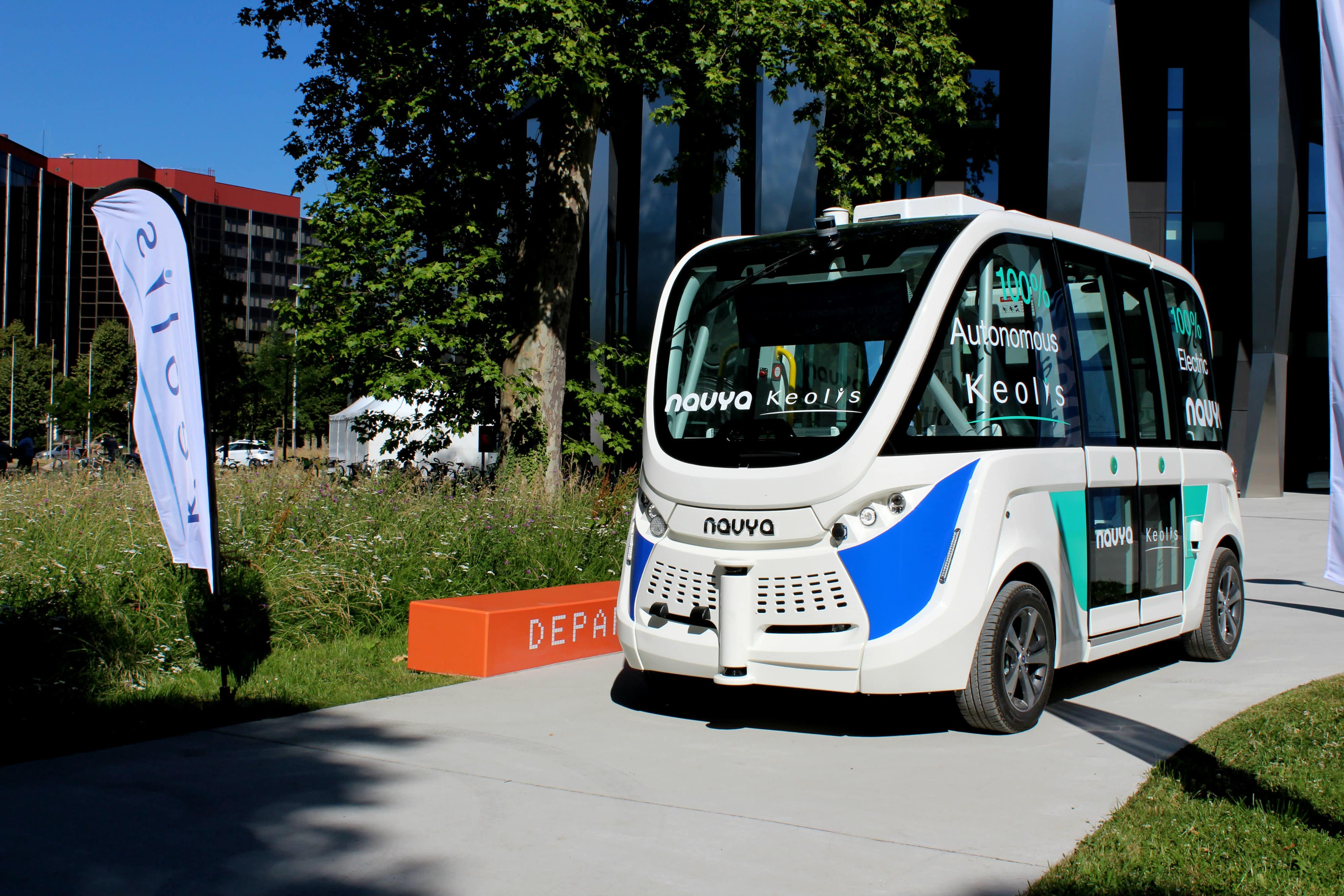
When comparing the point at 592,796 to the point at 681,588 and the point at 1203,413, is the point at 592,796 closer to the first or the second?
the point at 681,588

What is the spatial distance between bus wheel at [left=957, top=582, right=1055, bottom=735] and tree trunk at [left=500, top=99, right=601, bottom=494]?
28.6 ft

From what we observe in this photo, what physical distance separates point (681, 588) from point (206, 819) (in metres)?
2.69

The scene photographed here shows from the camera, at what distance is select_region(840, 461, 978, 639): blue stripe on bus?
587 centimetres

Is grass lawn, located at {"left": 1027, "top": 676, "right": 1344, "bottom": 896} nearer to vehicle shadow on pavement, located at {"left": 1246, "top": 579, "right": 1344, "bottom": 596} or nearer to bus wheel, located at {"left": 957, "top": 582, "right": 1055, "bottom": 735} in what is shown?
bus wheel, located at {"left": 957, "top": 582, "right": 1055, "bottom": 735}

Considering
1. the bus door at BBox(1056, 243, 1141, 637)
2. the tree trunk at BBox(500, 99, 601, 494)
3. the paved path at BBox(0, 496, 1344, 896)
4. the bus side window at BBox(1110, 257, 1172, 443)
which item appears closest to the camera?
the paved path at BBox(0, 496, 1344, 896)

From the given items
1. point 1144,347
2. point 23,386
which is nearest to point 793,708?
point 1144,347

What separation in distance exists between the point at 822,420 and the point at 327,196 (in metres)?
9.94

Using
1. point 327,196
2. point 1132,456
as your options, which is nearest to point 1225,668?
point 1132,456

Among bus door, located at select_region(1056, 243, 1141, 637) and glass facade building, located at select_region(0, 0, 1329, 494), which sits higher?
glass facade building, located at select_region(0, 0, 1329, 494)

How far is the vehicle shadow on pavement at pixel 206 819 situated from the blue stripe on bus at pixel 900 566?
7.98ft

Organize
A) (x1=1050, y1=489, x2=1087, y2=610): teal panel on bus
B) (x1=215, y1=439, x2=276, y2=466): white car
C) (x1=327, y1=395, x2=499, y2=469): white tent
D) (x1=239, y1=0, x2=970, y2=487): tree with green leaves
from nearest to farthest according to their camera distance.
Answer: (x1=1050, y1=489, x2=1087, y2=610): teal panel on bus → (x1=239, y1=0, x2=970, y2=487): tree with green leaves → (x1=327, y1=395, x2=499, y2=469): white tent → (x1=215, y1=439, x2=276, y2=466): white car

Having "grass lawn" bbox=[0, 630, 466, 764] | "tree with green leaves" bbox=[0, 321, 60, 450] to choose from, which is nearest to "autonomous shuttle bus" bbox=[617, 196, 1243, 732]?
"grass lawn" bbox=[0, 630, 466, 764]

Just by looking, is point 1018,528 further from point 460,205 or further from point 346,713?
point 460,205

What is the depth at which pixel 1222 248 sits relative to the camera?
103 feet
